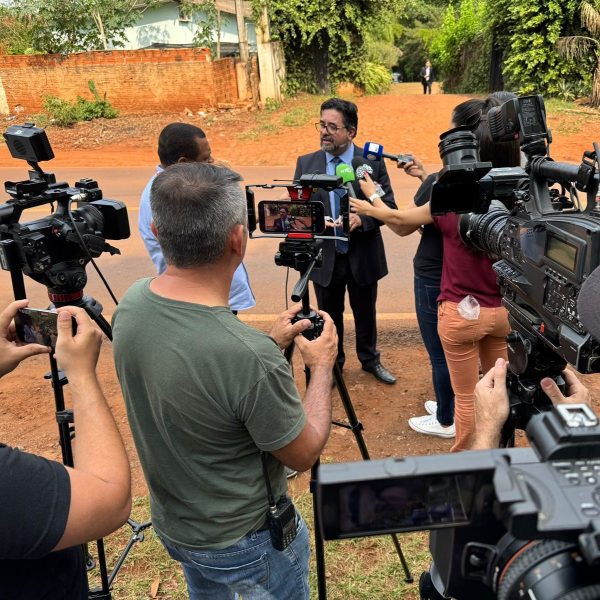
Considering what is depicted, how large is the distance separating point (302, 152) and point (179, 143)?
9859 millimetres

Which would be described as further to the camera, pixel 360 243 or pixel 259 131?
pixel 259 131

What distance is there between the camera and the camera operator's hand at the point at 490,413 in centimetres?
150

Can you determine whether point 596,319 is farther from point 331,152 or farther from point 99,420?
point 331,152

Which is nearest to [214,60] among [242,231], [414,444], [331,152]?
[331,152]

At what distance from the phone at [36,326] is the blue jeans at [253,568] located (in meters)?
0.73

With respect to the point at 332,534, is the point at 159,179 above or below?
above

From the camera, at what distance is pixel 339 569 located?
2498 mm

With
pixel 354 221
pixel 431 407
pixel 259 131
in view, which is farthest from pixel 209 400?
pixel 259 131

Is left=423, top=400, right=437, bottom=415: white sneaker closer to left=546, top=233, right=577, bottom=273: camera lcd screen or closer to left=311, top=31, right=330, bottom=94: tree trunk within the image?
left=546, top=233, right=577, bottom=273: camera lcd screen

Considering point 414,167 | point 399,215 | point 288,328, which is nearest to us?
point 288,328

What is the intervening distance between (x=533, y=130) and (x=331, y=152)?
2.00 m

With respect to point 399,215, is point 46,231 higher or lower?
higher

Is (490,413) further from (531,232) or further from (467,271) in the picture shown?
(467,271)

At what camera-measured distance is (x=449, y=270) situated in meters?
2.66
